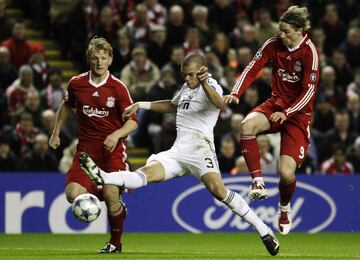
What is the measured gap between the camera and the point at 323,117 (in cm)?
2073

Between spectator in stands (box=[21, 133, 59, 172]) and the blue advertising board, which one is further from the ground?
spectator in stands (box=[21, 133, 59, 172])

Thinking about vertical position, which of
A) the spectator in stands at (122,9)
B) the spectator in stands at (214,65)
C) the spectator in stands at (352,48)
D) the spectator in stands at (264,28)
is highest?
the spectator in stands at (122,9)

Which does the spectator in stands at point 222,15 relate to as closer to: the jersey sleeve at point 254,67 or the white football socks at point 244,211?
the jersey sleeve at point 254,67

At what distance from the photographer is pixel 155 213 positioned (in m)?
18.0

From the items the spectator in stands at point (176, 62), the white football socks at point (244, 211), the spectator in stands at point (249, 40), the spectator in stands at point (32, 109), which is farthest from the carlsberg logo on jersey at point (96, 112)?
the spectator in stands at point (249, 40)

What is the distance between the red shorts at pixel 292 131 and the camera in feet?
43.6

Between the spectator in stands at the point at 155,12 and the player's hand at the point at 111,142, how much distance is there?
29.9 ft

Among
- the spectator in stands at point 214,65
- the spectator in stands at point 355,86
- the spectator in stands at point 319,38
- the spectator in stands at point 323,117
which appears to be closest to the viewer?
the spectator in stands at point 214,65

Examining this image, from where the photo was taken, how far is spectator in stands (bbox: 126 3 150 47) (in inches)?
835

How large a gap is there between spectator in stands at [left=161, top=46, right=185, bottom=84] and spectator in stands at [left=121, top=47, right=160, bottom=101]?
0.86 feet

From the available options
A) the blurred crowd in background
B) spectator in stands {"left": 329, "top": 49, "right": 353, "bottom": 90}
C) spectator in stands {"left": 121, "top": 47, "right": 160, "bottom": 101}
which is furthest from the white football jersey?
spectator in stands {"left": 329, "top": 49, "right": 353, "bottom": 90}

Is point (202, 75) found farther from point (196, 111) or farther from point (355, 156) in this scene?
point (355, 156)

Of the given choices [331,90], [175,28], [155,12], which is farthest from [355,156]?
[155,12]

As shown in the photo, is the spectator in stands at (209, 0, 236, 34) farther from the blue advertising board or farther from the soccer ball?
the soccer ball
